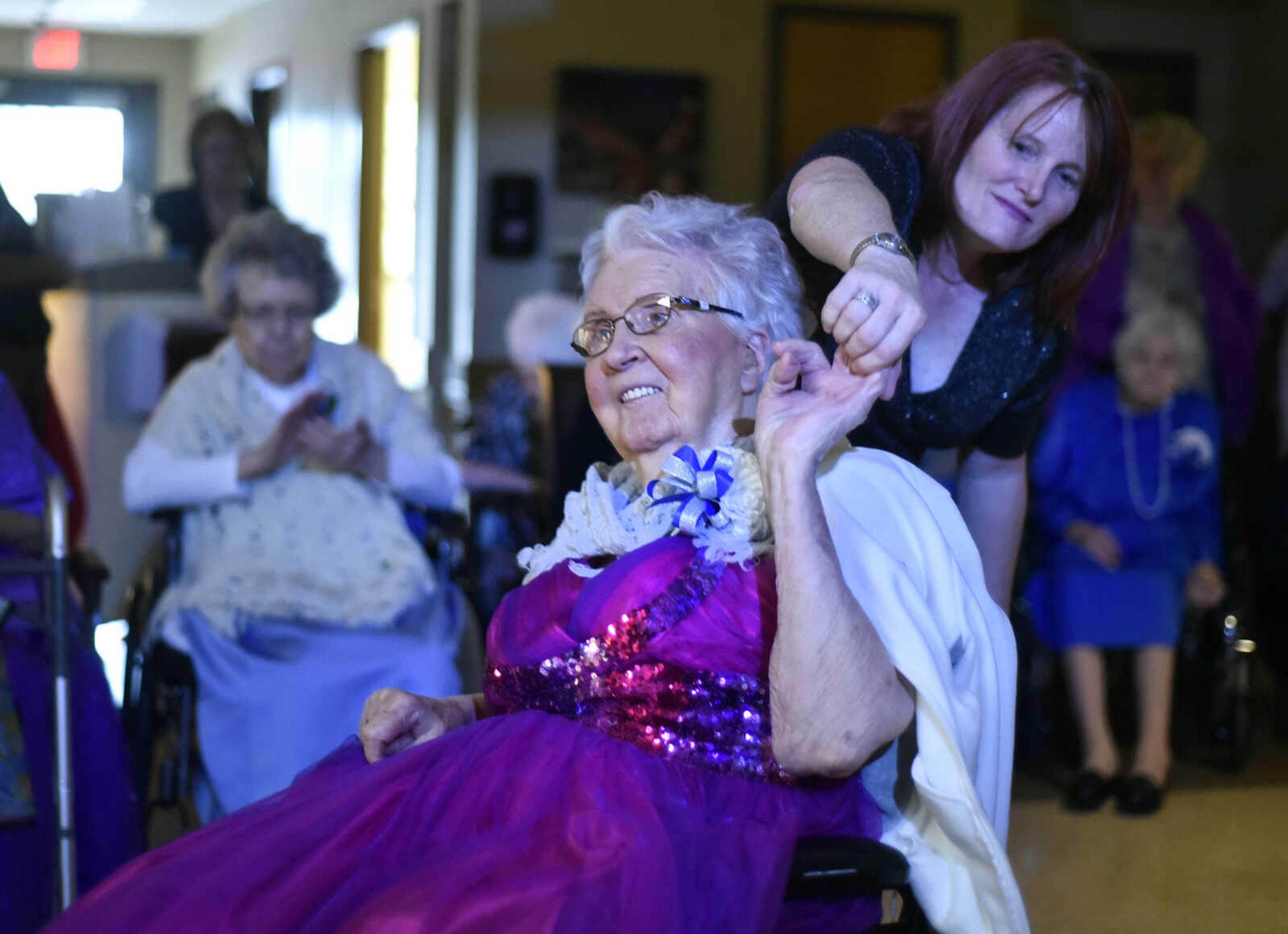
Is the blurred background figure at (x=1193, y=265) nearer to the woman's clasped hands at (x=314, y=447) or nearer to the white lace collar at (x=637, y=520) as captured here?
the woman's clasped hands at (x=314, y=447)

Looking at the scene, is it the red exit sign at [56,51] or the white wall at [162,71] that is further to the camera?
the white wall at [162,71]

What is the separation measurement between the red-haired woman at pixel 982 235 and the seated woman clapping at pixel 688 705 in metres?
0.13

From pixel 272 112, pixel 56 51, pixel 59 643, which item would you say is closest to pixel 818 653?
pixel 59 643

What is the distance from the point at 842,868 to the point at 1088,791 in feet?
A: 8.43

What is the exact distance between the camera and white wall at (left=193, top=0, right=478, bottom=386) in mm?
7527

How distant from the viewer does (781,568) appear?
1.36m

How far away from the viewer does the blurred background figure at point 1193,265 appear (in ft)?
14.6

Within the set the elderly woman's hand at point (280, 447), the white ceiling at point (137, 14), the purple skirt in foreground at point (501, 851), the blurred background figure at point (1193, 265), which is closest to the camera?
the purple skirt in foreground at point (501, 851)

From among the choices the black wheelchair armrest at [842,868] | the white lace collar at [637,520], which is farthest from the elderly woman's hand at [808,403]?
the black wheelchair armrest at [842,868]

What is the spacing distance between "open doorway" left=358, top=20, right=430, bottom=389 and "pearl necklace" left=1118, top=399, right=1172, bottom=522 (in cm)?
Answer: 499

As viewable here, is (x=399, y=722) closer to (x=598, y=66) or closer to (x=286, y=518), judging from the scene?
(x=286, y=518)

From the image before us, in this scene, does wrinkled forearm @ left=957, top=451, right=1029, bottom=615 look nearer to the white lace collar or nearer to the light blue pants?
the white lace collar

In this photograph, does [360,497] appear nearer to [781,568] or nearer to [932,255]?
[932,255]

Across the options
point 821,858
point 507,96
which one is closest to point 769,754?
point 821,858
